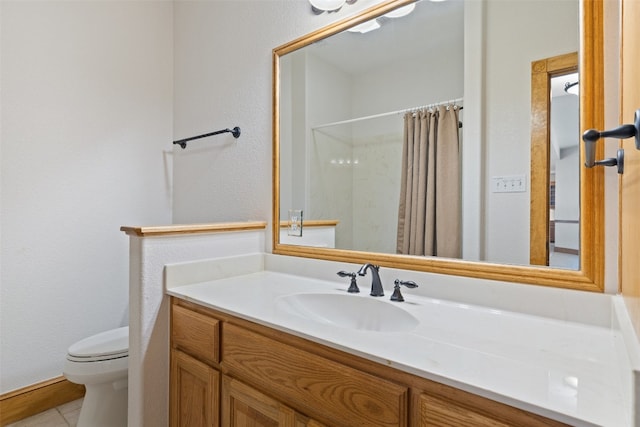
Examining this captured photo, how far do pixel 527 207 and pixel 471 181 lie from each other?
19 cm

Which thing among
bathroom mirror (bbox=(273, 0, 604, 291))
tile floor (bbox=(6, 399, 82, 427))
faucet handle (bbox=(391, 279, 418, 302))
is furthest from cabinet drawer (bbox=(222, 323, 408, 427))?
tile floor (bbox=(6, 399, 82, 427))

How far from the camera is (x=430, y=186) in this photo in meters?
1.23

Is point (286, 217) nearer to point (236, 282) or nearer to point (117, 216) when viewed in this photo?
point (236, 282)

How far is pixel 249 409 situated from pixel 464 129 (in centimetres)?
116

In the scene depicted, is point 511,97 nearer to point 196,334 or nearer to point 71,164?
point 196,334

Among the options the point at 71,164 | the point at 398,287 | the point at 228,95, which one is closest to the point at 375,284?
the point at 398,287

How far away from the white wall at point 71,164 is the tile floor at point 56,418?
19 cm

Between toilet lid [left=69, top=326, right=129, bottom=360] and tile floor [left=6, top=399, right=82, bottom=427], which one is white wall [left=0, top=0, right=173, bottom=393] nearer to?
tile floor [left=6, top=399, right=82, bottom=427]

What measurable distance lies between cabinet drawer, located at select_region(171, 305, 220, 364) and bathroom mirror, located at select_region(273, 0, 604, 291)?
1.77 ft

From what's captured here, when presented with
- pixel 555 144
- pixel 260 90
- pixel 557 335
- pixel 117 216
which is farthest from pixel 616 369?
pixel 117 216

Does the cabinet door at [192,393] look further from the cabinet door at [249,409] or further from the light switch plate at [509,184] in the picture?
the light switch plate at [509,184]

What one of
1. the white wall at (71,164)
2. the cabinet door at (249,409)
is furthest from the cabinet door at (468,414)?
the white wall at (71,164)

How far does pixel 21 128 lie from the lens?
5.63ft

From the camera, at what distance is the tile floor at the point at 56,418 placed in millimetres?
1677
